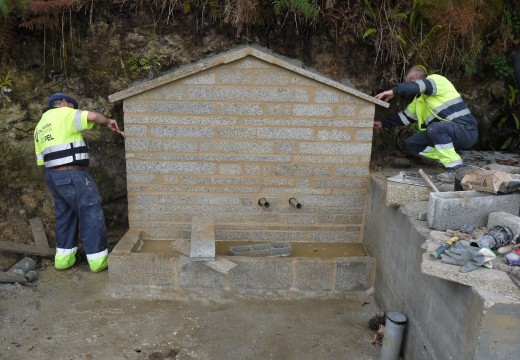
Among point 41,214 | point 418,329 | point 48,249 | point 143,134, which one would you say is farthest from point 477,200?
point 41,214

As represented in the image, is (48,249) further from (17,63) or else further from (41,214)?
(17,63)

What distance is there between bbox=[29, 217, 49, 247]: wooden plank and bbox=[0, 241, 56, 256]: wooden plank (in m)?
0.24

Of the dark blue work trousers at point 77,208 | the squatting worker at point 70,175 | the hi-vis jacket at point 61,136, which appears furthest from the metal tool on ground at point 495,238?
the hi-vis jacket at point 61,136

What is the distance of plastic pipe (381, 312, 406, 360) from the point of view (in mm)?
4723

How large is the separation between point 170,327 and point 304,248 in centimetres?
225

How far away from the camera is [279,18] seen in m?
7.76

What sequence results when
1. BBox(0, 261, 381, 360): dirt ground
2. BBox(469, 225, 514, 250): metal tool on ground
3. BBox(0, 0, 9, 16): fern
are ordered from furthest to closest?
1. BBox(0, 0, 9, 16): fern
2. BBox(0, 261, 381, 360): dirt ground
3. BBox(469, 225, 514, 250): metal tool on ground

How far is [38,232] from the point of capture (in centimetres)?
746

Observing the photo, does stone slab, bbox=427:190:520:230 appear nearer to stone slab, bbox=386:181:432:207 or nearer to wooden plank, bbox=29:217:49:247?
stone slab, bbox=386:181:432:207

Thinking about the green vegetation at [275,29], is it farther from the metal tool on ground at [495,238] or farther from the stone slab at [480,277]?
the stone slab at [480,277]

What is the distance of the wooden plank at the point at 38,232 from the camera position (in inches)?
290

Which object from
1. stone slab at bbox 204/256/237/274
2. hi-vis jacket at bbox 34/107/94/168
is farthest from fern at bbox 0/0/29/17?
stone slab at bbox 204/256/237/274

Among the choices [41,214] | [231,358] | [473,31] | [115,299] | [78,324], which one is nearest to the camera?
[231,358]

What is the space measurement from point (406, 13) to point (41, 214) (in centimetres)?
715
